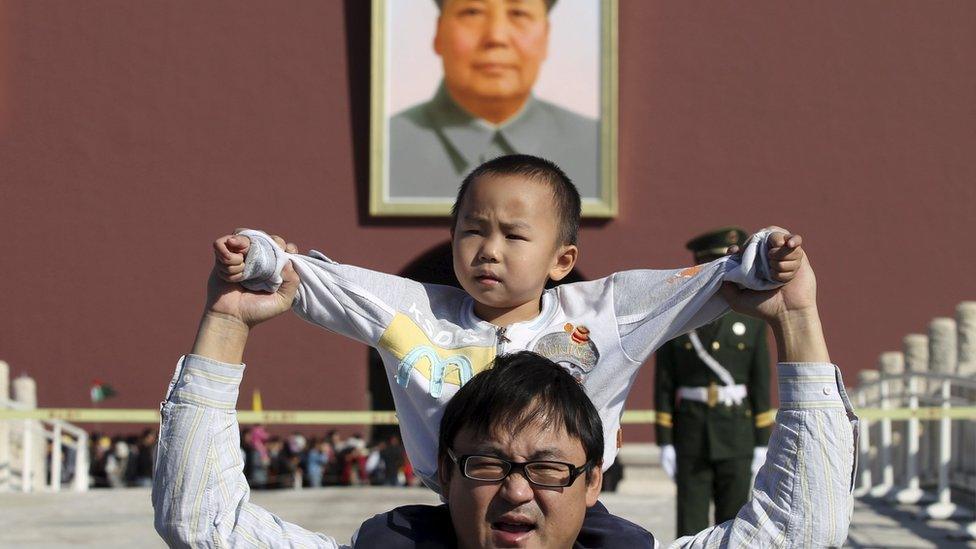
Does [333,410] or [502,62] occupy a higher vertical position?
[502,62]

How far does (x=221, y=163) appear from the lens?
15453 mm

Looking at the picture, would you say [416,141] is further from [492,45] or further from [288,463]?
[288,463]

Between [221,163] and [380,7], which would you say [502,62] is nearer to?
[380,7]

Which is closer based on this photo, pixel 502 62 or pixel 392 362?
pixel 392 362

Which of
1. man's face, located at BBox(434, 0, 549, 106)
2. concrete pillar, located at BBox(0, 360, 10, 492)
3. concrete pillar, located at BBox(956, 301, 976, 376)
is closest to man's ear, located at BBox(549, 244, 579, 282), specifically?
concrete pillar, located at BBox(956, 301, 976, 376)

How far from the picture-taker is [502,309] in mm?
2479

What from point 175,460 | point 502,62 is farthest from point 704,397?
point 502,62

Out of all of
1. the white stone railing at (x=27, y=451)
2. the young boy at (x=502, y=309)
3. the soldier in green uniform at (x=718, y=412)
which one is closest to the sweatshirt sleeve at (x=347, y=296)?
the young boy at (x=502, y=309)

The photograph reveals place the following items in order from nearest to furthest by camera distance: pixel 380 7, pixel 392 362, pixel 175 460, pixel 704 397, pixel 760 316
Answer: pixel 175 460 < pixel 760 316 < pixel 392 362 < pixel 704 397 < pixel 380 7

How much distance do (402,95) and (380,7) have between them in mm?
942

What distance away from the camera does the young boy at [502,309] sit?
91.8 inches

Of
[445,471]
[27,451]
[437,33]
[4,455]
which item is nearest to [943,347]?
[437,33]

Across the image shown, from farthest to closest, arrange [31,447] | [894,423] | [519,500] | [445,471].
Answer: [31,447] < [894,423] < [445,471] < [519,500]

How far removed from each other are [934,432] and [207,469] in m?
8.59
